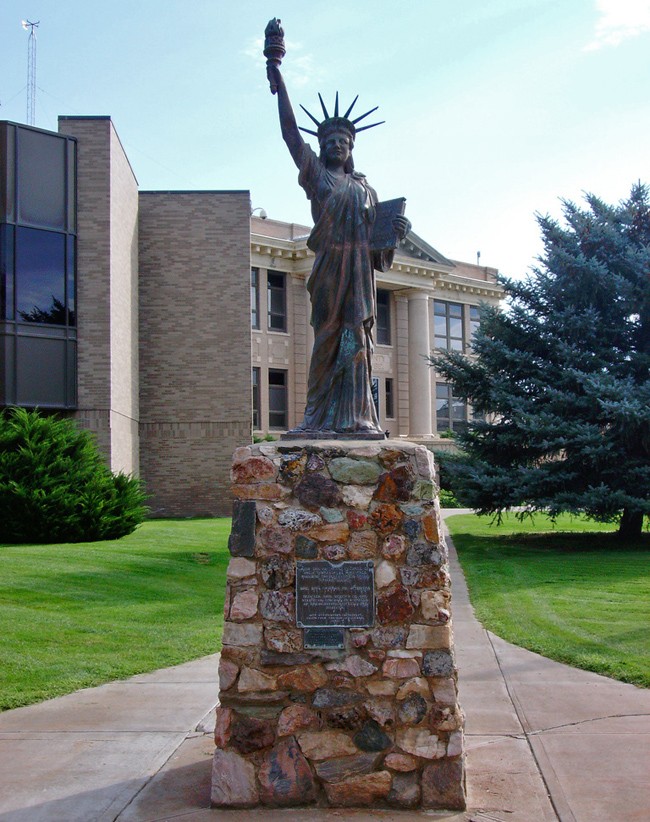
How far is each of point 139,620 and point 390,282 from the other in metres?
31.9

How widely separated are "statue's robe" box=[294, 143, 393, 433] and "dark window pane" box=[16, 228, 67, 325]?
58.8 ft

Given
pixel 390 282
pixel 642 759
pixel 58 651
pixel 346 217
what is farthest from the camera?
pixel 390 282

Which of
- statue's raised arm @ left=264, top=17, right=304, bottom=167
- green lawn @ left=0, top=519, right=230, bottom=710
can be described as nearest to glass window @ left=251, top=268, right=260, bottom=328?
green lawn @ left=0, top=519, right=230, bottom=710

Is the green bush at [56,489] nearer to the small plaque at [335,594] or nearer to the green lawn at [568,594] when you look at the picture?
the green lawn at [568,594]

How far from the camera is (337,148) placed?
6074 millimetres

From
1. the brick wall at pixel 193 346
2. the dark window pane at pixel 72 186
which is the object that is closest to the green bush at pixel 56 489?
the dark window pane at pixel 72 186

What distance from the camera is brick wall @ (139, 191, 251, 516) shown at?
28.2 meters

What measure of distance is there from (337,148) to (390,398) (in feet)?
118

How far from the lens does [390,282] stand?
4056 centimetres

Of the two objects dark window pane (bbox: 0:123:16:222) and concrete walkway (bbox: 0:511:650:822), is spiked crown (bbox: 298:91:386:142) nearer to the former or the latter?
concrete walkway (bbox: 0:511:650:822)

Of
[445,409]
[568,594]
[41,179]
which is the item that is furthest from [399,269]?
[568,594]

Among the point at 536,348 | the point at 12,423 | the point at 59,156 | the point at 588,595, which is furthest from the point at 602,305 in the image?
the point at 59,156

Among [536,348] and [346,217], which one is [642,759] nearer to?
[346,217]

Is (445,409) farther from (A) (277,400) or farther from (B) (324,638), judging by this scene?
(B) (324,638)
